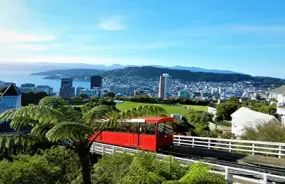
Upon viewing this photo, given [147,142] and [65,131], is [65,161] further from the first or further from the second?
[65,131]

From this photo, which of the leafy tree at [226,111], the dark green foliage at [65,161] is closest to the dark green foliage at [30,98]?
the leafy tree at [226,111]

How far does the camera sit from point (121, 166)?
1144cm

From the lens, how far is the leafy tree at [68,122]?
897 cm

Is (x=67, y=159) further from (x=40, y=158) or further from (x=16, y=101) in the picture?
(x=16, y=101)

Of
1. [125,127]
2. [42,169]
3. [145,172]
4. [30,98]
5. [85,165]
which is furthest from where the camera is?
[30,98]

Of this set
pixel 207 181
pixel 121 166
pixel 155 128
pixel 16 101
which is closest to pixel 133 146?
pixel 155 128

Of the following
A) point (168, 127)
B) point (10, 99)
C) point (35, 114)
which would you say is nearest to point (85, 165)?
point (35, 114)

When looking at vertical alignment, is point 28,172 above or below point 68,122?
below

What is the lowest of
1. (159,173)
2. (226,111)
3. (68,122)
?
(226,111)

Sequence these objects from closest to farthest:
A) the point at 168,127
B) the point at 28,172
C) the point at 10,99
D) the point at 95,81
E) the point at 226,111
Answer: the point at 28,172
the point at 168,127
the point at 10,99
the point at 226,111
the point at 95,81

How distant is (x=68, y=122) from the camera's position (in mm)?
9039

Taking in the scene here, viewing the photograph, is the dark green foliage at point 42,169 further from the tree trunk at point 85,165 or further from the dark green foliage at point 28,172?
the tree trunk at point 85,165

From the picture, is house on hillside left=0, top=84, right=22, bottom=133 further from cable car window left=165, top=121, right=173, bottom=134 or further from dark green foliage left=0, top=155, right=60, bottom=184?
dark green foliage left=0, top=155, right=60, bottom=184

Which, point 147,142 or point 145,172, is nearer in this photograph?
point 145,172
